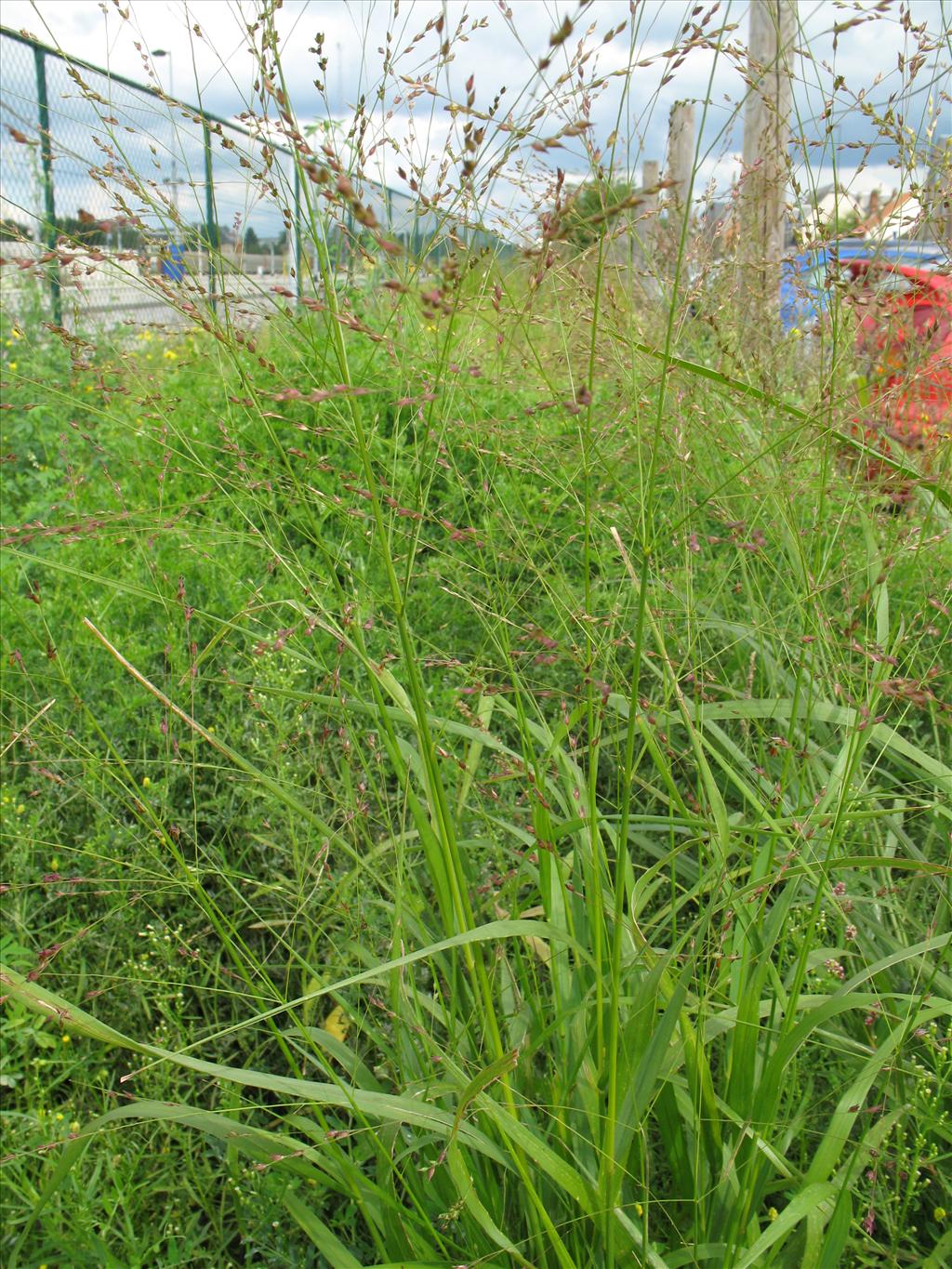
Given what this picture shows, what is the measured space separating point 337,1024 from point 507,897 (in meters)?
0.42

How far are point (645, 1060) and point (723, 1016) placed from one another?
0.16 m

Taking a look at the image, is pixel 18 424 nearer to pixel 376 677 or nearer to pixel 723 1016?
pixel 376 677

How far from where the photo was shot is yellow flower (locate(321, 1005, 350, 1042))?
6.40ft

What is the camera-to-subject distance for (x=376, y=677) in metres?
1.25

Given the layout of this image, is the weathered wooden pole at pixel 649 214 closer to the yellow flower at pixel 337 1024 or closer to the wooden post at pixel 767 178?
the wooden post at pixel 767 178

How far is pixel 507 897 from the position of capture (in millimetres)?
1885

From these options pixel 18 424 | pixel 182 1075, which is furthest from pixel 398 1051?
pixel 18 424

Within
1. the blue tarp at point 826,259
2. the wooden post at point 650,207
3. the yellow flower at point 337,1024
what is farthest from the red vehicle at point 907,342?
the yellow flower at point 337,1024

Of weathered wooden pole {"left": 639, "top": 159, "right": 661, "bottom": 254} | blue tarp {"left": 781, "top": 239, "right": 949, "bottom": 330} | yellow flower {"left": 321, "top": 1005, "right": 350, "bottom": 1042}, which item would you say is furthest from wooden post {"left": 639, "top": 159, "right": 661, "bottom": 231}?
yellow flower {"left": 321, "top": 1005, "right": 350, "bottom": 1042}

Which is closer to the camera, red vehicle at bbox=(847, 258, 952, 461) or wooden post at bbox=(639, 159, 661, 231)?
wooden post at bbox=(639, 159, 661, 231)

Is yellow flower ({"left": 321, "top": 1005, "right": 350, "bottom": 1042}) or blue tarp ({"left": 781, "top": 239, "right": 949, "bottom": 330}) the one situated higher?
blue tarp ({"left": 781, "top": 239, "right": 949, "bottom": 330})

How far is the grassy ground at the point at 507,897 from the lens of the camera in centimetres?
126

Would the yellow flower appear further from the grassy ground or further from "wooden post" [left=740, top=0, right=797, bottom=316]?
"wooden post" [left=740, top=0, right=797, bottom=316]

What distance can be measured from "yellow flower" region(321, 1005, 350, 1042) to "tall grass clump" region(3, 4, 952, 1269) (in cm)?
1
